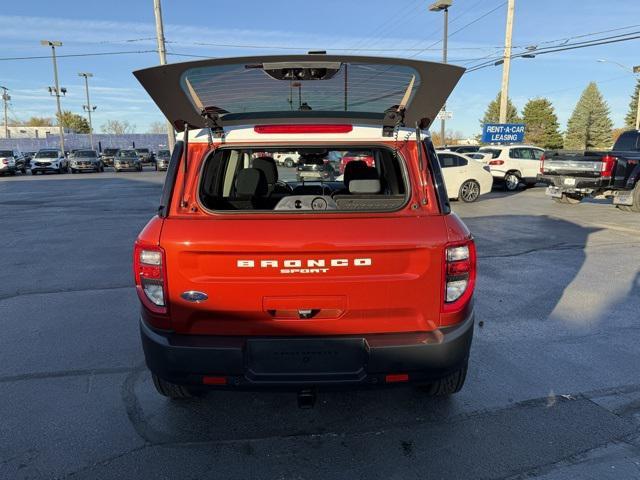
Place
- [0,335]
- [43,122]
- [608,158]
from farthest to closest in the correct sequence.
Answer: [43,122], [608,158], [0,335]

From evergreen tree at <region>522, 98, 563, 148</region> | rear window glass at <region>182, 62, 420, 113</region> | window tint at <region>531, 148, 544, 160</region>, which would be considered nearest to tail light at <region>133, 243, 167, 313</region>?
rear window glass at <region>182, 62, 420, 113</region>

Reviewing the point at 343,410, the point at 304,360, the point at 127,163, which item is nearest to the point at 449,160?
the point at 343,410

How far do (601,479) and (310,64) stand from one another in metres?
2.67

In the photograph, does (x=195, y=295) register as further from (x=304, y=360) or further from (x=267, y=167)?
(x=267, y=167)

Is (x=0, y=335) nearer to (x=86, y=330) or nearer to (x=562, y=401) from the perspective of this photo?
(x=86, y=330)

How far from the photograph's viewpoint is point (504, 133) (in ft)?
82.8

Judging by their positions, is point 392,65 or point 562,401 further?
point 562,401

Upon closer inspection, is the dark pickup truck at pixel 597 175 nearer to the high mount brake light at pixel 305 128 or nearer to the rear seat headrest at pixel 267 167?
the rear seat headrest at pixel 267 167

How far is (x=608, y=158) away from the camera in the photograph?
11828mm

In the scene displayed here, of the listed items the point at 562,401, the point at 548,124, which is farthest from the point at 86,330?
the point at 548,124

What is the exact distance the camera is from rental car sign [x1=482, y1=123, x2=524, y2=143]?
82.6ft

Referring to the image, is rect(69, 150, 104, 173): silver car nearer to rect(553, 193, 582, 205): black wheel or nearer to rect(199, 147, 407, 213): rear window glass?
rect(553, 193, 582, 205): black wheel

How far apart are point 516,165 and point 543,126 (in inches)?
2258

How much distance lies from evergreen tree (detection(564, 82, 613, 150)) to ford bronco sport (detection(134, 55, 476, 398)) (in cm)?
8877
